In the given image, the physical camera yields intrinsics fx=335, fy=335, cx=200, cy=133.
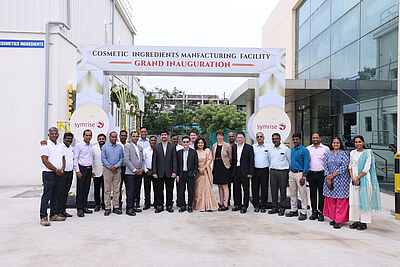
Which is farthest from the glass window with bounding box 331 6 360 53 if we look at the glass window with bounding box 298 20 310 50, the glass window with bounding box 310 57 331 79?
the glass window with bounding box 298 20 310 50

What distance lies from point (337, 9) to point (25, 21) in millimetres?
11026

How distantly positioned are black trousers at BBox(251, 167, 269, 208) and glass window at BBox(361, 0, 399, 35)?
5928mm

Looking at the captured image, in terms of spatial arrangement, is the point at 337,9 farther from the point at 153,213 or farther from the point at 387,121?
the point at 153,213

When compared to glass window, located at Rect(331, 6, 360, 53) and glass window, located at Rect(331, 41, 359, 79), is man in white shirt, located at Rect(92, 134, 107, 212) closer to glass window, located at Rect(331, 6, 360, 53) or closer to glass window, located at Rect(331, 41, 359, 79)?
glass window, located at Rect(331, 41, 359, 79)

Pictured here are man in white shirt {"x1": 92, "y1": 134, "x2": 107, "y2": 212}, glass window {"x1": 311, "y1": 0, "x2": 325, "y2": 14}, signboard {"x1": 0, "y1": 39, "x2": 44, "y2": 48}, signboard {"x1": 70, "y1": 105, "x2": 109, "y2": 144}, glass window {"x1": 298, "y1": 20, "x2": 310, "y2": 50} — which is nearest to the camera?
man in white shirt {"x1": 92, "y1": 134, "x2": 107, "y2": 212}

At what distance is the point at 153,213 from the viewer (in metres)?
7.00

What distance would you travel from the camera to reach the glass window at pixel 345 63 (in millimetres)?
11250

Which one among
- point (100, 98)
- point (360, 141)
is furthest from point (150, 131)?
point (360, 141)

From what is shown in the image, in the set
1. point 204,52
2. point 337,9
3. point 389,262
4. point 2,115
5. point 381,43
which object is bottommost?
point 389,262

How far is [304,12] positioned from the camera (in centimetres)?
1664

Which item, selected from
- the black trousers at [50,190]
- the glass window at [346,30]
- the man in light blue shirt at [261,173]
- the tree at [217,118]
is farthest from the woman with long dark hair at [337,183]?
the tree at [217,118]

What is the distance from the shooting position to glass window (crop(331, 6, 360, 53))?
11273 millimetres

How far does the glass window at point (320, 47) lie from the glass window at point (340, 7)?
79cm

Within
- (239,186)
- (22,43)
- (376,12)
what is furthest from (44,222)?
(376,12)
